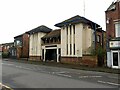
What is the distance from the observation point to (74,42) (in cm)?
3994

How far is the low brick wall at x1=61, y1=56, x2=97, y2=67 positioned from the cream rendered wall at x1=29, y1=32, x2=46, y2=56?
10973 millimetres

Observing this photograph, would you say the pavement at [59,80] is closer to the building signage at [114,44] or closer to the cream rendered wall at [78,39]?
the building signage at [114,44]

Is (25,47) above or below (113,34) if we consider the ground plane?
below

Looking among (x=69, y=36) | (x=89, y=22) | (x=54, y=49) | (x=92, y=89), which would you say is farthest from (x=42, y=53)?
(x=92, y=89)

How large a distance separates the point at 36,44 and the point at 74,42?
15397mm

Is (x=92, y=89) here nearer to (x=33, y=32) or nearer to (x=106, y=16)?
(x=106, y=16)

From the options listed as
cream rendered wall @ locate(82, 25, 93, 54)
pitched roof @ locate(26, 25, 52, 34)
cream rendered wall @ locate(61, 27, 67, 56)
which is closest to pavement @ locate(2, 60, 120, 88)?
cream rendered wall @ locate(82, 25, 93, 54)

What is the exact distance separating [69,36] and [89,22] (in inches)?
172

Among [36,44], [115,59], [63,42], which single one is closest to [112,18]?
[115,59]

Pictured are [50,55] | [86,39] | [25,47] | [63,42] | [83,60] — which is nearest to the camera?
[83,60]

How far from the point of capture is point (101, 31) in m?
46.8

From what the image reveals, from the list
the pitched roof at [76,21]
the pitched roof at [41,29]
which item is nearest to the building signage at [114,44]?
the pitched roof at [76,21]

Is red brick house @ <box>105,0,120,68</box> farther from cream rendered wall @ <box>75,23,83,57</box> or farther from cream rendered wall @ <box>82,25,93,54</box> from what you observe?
cream rendered wall @ <box>82,25,93,54</box>

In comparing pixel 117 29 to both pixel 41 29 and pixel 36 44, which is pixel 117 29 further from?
pixel 36 44
